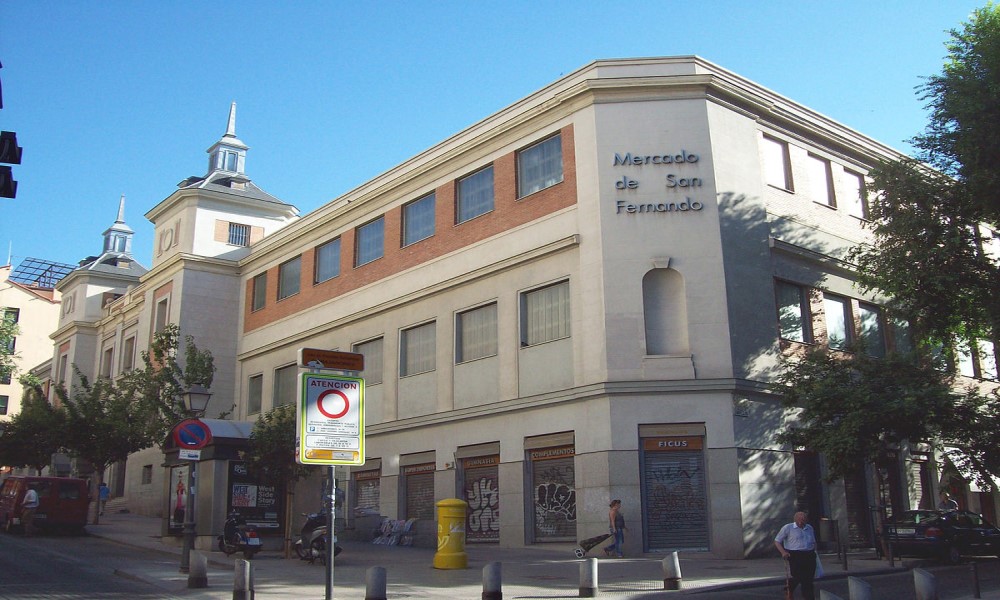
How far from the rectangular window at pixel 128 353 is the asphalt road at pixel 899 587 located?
1426 inches

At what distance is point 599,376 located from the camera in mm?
22172

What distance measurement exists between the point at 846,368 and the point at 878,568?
16.3 feet

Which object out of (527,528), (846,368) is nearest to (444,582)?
(527,528)

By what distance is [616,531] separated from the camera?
20.4m

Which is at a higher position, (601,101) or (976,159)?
(601,101)

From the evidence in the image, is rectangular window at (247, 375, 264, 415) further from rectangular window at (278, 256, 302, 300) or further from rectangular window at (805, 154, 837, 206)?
rectangular window at (805, 154, 837, 206)

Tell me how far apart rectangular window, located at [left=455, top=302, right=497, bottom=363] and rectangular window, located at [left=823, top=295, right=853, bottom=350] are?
9503 mm

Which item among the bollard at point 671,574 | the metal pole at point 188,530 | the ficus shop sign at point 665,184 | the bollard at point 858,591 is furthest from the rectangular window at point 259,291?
the bollard at point 858,591

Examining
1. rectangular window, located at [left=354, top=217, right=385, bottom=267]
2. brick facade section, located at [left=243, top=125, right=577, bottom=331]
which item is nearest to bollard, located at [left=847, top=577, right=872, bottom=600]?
brick facade section, located at [left=243, top=125, right=577, bottom=331]

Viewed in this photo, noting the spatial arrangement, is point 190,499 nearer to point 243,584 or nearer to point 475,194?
point 243,584

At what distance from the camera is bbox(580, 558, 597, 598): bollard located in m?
13.8

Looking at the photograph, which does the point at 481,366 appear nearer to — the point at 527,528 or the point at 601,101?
the point at 527,528

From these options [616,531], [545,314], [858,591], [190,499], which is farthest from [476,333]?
[858,591]

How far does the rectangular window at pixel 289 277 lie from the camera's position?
35.4m
